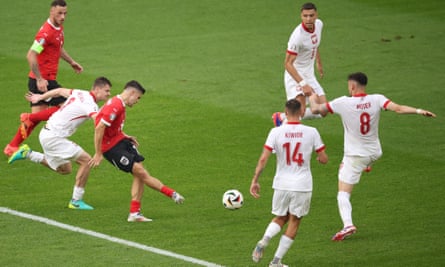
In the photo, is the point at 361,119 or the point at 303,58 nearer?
the point at 361,119

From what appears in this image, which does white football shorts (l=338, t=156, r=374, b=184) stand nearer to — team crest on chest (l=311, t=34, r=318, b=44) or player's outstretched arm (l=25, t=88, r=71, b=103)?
team crest on chest (l=311, t=34, r=318, b=44)

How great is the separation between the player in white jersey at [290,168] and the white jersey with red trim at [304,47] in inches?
193

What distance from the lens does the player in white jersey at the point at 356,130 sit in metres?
13.9

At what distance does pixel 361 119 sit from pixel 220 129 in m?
6.31

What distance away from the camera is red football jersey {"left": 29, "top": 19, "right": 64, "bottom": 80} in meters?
17.4

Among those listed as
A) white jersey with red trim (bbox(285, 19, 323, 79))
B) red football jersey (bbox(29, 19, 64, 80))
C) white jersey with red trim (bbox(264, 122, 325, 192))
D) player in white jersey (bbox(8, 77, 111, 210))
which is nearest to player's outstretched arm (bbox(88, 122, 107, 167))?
player in white jersey (bbox(8, 77, 111, 210))

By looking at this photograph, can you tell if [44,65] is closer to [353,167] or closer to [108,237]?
[108,237]

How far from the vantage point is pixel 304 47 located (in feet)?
57.7

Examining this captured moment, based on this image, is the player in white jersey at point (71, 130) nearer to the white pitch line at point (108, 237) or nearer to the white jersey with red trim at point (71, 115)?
the white jersey with red trim at point (71, 115)

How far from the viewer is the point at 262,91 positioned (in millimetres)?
22797

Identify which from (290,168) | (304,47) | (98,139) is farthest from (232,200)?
(304,47)

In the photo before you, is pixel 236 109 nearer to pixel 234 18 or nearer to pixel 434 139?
pixel 434 139

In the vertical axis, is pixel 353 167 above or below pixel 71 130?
below

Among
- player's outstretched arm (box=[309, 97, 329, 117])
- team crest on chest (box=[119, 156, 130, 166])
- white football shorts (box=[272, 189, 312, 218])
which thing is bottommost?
white football shorts (box=[272, 189, 312, 218])
